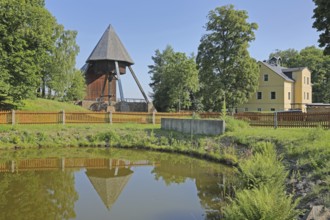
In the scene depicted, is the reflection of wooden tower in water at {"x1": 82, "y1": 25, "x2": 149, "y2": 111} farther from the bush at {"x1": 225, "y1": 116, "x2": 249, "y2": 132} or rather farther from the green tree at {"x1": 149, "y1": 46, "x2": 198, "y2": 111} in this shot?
the bush at {"x1": 225, "y1": 116, "x2": 249, "y2": 132}

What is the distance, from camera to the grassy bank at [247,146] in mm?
6445

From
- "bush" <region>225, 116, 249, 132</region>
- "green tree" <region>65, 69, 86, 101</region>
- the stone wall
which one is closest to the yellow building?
"green tree" <region>65, 69, 86, 101</region>

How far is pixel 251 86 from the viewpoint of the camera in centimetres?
3275

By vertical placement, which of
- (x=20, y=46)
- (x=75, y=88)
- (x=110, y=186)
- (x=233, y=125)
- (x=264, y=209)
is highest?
(x=20, y=46)

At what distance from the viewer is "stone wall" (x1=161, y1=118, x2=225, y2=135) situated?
1587cm

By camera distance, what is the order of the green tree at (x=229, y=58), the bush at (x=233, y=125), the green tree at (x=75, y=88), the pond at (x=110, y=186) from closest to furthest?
1. the pond at (x=110, y=186)
2. the bush at (x=233, y=125)
3. the green tree at (x=229, y=58)
4. the green tree at (x=75, y=88)

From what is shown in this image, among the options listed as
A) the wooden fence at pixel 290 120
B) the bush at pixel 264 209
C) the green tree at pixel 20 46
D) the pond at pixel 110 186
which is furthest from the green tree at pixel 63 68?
the bush at pixel 264 209

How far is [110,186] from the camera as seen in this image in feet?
30.7

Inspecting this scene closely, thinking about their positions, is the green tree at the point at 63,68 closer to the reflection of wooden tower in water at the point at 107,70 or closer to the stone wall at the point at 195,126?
the reflection of wooden tower in water at the point at 107,70

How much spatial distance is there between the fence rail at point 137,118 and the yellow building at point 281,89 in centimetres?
2315

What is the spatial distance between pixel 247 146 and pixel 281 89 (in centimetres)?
3133

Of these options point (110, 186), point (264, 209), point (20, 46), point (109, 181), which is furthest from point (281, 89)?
point (264, 209)

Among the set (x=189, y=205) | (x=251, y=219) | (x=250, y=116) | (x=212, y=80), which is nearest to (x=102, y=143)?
(x=250, y=116)

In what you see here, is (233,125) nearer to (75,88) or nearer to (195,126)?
(195,126)
